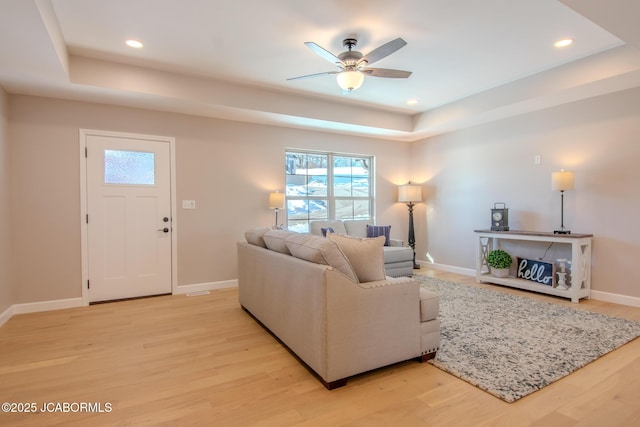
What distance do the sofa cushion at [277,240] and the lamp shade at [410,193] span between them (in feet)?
11.6

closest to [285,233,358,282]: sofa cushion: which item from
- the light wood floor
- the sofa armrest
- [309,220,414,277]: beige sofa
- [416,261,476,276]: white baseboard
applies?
the sofa armrest

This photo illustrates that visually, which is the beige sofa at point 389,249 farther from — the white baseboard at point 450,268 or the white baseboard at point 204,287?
the white baseboard at point 204,287

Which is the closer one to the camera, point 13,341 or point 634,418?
point 634,418

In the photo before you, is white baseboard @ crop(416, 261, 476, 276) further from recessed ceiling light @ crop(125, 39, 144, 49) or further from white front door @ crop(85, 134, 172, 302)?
recessed ceiling light @ crop(125, 39, 144, 49)

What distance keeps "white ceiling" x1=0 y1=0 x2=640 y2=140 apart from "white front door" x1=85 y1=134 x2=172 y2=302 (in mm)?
614

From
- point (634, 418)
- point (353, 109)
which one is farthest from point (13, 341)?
point (353, 109)

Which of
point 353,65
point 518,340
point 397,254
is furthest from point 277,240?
point 397,254

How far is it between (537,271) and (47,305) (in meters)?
6.11

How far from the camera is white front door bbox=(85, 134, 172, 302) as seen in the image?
4051mm

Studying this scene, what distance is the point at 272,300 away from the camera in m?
2.83

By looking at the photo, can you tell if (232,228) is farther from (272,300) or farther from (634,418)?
(634,418)

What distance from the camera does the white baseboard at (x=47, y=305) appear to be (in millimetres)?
3691

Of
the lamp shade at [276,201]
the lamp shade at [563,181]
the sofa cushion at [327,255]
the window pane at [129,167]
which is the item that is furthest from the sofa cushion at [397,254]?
the window pane at [129,167]

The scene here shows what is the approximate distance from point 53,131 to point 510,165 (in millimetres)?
6048
